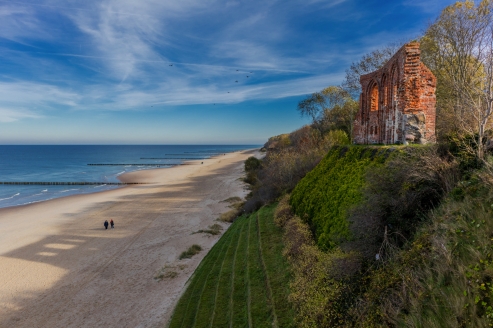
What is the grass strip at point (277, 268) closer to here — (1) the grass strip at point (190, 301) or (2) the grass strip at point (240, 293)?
(2) the grass strip at point (240, 293)

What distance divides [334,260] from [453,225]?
374cm

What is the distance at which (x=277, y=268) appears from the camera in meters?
11.1

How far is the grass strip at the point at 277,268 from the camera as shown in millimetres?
8477

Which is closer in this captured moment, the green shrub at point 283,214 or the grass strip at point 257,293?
the grass strip at point 257,293

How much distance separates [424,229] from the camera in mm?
6539

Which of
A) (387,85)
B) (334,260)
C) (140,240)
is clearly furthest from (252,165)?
(334,260)

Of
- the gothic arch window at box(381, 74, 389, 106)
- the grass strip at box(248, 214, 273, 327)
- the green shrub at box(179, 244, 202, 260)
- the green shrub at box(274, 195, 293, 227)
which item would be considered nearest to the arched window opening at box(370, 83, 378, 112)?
the gothic arch window at box(381, 74, 389, 106)

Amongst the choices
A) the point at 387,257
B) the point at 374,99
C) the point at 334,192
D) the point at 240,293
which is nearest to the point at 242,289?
the point at 240,293

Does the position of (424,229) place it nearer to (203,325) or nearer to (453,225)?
(453,225)

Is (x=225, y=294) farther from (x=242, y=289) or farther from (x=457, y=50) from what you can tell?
(x=457, y=50)

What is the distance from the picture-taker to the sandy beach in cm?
1268

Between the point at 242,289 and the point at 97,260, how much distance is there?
12268 mm

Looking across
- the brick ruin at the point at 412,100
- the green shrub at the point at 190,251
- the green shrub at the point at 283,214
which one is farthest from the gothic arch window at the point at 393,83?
the green shrub at the point at 190,251

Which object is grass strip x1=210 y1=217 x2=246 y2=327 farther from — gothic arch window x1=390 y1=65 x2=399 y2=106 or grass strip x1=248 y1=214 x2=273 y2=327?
gothic arch window x1=390 y1=65 x2=399 y2=106
